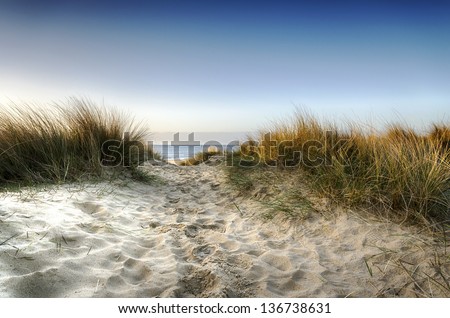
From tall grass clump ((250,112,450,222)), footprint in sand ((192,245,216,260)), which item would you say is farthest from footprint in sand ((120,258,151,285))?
tall grass clump ((250,112,450,222))

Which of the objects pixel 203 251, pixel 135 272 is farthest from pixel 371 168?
pixel 135 272

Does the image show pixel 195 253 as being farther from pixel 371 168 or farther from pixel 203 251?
pixel 371 168

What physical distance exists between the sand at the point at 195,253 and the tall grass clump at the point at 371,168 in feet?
0.97

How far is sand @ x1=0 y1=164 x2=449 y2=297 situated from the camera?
81.6 inches

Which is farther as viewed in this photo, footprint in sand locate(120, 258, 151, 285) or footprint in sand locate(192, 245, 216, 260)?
footprint in sand locate(192, 245, 216, 260)

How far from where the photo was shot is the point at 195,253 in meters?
2.65

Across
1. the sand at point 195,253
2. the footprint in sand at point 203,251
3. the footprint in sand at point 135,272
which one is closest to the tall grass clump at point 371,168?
the sand at point 195,253

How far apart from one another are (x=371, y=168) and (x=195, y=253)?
2.00m

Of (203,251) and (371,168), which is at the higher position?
(371,168)

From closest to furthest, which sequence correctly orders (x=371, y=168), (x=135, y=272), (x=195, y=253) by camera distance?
1. (x=135, y=272)
2. (x=195, y=253)
3. (x=371, y=168)

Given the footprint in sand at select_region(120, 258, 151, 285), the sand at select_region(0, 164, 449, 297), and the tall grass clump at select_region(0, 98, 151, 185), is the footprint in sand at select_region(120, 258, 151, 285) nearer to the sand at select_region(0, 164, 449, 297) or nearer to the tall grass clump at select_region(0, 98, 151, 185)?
the sand at select_region(0, 164, 449, 297)

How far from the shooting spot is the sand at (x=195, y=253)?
207cm

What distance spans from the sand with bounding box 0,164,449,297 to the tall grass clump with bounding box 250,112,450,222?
29cm

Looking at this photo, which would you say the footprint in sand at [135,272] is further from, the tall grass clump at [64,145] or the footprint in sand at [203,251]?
the tall grass clump at [64,145]
